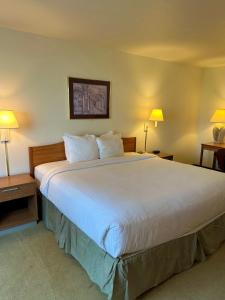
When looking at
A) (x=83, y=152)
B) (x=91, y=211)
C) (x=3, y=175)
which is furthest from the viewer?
(x=83, y=152)

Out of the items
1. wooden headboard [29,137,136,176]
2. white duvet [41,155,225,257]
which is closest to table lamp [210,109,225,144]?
white duvet [41,155,225,257]

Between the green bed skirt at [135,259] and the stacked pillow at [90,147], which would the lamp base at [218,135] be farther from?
the green bed skirt at [135,259]

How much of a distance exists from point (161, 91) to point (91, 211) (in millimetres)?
3237

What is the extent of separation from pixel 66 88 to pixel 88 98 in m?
0.38

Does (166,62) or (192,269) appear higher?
(166,62)

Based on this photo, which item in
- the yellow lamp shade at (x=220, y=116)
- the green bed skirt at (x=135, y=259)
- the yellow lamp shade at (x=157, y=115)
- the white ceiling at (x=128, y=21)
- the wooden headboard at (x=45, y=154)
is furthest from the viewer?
the yellow lamp shade at (x=220, y=116)

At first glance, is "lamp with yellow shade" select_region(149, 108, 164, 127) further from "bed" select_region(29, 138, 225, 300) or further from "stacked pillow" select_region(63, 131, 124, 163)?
"bed" select_region(29, 138, 225, 300)

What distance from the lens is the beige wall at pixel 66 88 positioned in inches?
109

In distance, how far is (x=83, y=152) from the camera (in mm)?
3033

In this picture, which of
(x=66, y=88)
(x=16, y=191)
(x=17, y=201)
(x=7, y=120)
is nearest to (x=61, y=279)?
(x=16, y=191)

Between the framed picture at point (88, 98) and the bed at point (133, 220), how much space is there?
102cm

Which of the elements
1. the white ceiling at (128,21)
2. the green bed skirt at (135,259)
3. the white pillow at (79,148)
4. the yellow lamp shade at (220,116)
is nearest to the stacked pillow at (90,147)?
the white pillow at (79,148)

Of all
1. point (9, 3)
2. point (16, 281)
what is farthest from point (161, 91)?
point (16, 281)

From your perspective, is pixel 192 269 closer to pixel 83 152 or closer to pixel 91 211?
pixel 91 211
